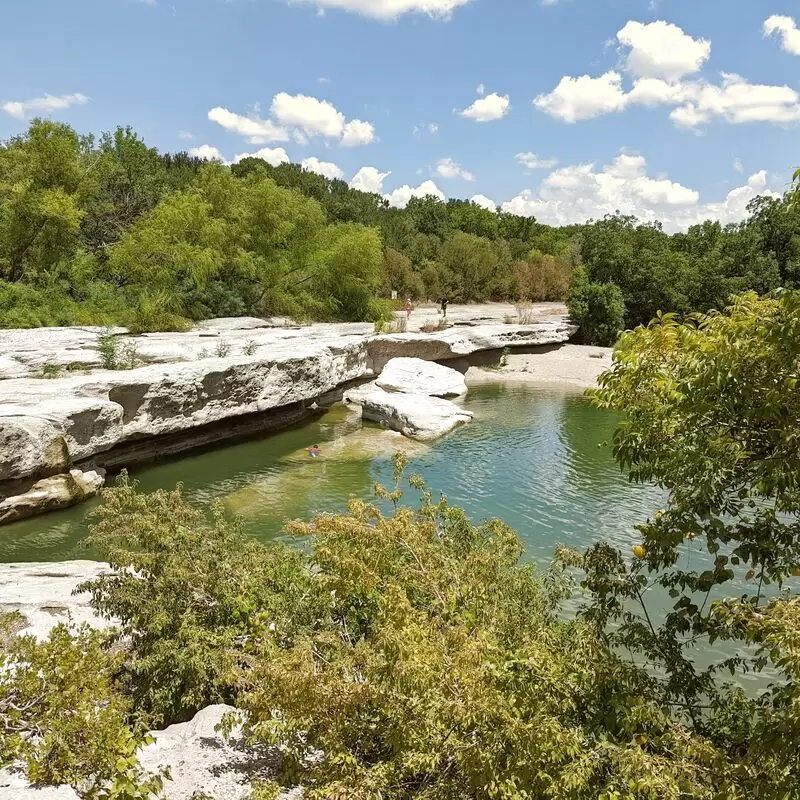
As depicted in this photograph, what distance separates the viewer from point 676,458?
353 centimetres

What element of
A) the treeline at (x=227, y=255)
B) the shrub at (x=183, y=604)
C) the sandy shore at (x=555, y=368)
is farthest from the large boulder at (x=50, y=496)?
the sandy shore at (x=555, y=368)

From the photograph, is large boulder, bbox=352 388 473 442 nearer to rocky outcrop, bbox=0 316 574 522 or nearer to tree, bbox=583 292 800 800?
rocky outcrop, bbox=0 316 574 522

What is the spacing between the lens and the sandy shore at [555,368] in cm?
2530

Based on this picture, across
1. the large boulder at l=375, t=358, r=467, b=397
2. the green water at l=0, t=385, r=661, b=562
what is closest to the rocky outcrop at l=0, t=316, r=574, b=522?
the green water at l=0, t=385, r=661, b=562

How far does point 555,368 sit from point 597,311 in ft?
18.2

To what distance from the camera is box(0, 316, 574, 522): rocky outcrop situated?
10.8 m

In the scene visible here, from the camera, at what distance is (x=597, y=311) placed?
3067 cm

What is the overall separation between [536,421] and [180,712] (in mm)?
14848

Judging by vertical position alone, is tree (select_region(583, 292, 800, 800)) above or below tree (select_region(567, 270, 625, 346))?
below

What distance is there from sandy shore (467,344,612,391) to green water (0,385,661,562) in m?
6.66

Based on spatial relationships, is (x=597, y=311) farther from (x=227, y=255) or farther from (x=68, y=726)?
(x=68, y=726)

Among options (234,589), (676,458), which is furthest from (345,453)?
(676,458)

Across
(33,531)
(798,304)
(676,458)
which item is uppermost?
(798,304)

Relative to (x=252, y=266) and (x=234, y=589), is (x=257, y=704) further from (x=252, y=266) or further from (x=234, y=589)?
(x=252, y=266)
